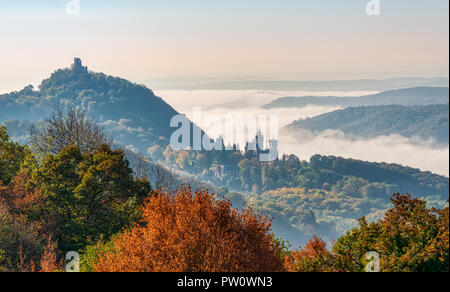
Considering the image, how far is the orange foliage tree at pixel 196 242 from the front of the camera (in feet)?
46.7

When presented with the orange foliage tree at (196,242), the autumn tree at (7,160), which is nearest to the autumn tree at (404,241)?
the orange foliage tree at (196,242)

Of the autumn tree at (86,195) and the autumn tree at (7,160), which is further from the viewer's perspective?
the autumn tree at (7,160)

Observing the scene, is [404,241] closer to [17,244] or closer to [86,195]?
[17,244]

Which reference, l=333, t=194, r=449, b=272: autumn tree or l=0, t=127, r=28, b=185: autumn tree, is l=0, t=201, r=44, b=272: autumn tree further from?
l=333, t=194, r=449, b=272: autumn tree

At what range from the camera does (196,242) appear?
14.4m

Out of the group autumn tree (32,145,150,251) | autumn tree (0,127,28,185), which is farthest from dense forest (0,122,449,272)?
autumn tree (0,127,28,185)

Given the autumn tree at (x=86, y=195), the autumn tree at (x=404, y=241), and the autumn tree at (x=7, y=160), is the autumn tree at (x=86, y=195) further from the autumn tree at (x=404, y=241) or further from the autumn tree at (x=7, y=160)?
the autumn tree at (x=404, y=241)

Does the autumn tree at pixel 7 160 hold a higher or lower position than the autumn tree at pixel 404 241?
higher

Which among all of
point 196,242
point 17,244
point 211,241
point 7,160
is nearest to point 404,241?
point 211,241

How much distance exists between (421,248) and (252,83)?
502ft
